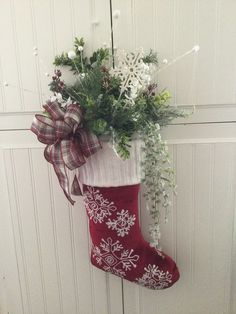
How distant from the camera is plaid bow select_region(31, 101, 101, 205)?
0.79 meters

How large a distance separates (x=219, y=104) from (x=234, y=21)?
0.27 metres

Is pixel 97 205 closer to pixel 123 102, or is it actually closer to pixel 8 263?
pixel 123 102

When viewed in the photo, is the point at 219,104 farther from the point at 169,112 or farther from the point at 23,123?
the point at 23,123

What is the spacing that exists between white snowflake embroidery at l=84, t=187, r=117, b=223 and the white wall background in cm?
15

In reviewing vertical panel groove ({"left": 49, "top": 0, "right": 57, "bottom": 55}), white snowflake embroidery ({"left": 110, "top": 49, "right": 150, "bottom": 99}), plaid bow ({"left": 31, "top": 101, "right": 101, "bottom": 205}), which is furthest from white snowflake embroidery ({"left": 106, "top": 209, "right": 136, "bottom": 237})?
vertical panel groove ({"left": 49, "top": 0, "right": 57, "bottom": 55})

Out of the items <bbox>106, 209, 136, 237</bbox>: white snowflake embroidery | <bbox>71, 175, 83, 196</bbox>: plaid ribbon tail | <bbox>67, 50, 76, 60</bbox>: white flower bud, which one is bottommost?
<bbox>106, 209, 136, 237</bbox>: white snowflake embroidery

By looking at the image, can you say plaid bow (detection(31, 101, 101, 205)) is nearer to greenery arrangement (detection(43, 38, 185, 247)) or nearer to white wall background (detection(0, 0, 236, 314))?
greenery arrangement (detection(43, 38, 185, 247))

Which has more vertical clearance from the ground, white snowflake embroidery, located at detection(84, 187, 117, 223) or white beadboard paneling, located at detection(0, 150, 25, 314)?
white snowflake embroidery, located at detection(84, 187, 117, 223)

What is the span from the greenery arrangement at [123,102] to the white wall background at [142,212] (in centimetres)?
10

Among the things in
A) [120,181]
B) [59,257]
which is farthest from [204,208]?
[59,257]

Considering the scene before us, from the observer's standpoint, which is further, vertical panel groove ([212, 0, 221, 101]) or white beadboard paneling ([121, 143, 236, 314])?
white beadboard paneling ([121, 143, 236, 314])

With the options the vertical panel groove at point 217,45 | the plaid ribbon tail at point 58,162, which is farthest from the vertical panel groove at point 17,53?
the vertical panel groove at point 217,45

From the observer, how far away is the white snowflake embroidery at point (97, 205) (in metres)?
0.89

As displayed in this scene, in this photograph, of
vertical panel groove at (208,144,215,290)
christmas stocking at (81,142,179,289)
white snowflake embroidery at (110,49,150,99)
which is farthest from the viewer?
vertical panel groove at (208,144,215,290)
